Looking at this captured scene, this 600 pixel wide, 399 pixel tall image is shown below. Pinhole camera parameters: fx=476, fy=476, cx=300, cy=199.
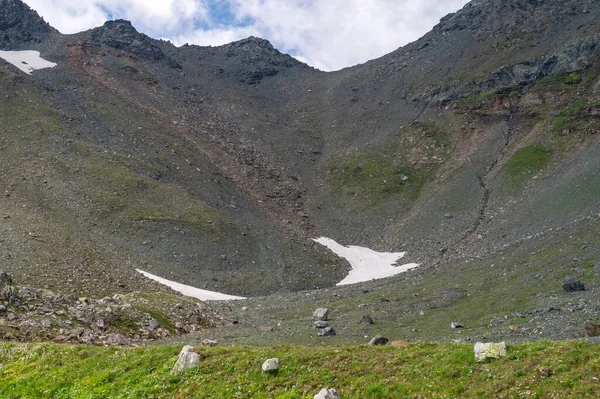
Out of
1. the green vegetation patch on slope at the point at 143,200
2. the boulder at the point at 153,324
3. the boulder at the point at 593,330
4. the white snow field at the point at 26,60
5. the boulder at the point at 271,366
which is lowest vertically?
the boulder at the point at 153,324

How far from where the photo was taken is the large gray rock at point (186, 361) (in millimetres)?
18659

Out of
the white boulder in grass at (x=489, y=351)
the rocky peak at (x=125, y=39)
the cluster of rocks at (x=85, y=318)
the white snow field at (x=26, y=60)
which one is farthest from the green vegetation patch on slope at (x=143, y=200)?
the rocky peak at (x=125, y=39)

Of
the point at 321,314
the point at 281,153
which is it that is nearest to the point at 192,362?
the point at 321,314

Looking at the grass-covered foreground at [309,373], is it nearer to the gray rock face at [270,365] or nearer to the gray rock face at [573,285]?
the gray rock face at [270,365]

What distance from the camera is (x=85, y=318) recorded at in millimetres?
30219

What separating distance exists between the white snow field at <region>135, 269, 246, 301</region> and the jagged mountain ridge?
5.85ft

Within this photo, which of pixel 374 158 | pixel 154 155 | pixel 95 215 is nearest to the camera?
pixel 95 215

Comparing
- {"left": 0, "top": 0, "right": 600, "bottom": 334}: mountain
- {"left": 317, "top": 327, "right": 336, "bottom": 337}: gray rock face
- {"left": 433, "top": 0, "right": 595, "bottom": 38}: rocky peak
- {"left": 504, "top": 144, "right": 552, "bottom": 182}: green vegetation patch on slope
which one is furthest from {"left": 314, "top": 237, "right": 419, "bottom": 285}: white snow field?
{"left": 433, "top": 0, "right": 595, "bottom": 38}: rocky peak

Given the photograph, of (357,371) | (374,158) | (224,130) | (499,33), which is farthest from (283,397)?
(499,33)

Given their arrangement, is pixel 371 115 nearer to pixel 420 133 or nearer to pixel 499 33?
pixel 420 133

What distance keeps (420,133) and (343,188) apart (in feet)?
72.5

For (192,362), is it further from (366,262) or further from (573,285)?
(366,262)

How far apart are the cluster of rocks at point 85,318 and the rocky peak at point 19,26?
363 feet

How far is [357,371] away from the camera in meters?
16.6
